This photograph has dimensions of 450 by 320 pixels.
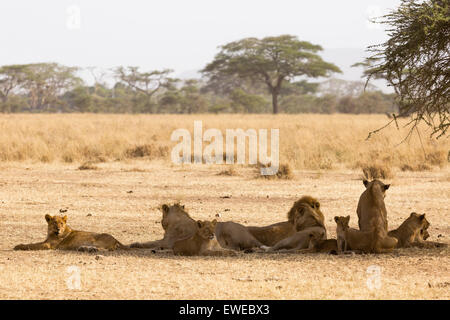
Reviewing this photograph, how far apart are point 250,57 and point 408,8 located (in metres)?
42.2

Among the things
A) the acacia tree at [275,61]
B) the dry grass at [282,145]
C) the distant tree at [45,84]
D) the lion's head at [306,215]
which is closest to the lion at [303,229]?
the lion's head at [306,215]

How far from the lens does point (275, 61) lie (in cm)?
5097

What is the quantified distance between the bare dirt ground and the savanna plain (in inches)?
0.6

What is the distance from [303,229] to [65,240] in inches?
91.9

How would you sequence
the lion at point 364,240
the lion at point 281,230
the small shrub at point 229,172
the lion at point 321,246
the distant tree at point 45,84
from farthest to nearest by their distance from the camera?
the distant tree at point 45,84
the small shrub at point 229,172
the lion at point 281,230
the lion at point 321,246
the lion at point 364,240

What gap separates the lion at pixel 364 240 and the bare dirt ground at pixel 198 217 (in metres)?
0.18

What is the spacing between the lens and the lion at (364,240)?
7.59m

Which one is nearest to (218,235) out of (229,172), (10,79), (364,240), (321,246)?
(321,246)

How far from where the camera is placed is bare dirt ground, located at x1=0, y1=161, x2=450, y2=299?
607cm

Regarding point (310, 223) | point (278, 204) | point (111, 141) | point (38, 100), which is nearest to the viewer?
point (310, 223)

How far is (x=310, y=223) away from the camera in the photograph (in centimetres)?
811

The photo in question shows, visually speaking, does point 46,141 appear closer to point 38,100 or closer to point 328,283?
point 328,283

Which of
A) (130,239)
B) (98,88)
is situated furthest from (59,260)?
(98,88)

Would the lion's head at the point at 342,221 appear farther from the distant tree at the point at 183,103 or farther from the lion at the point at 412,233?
A: the distant tree at the point at 183,103
